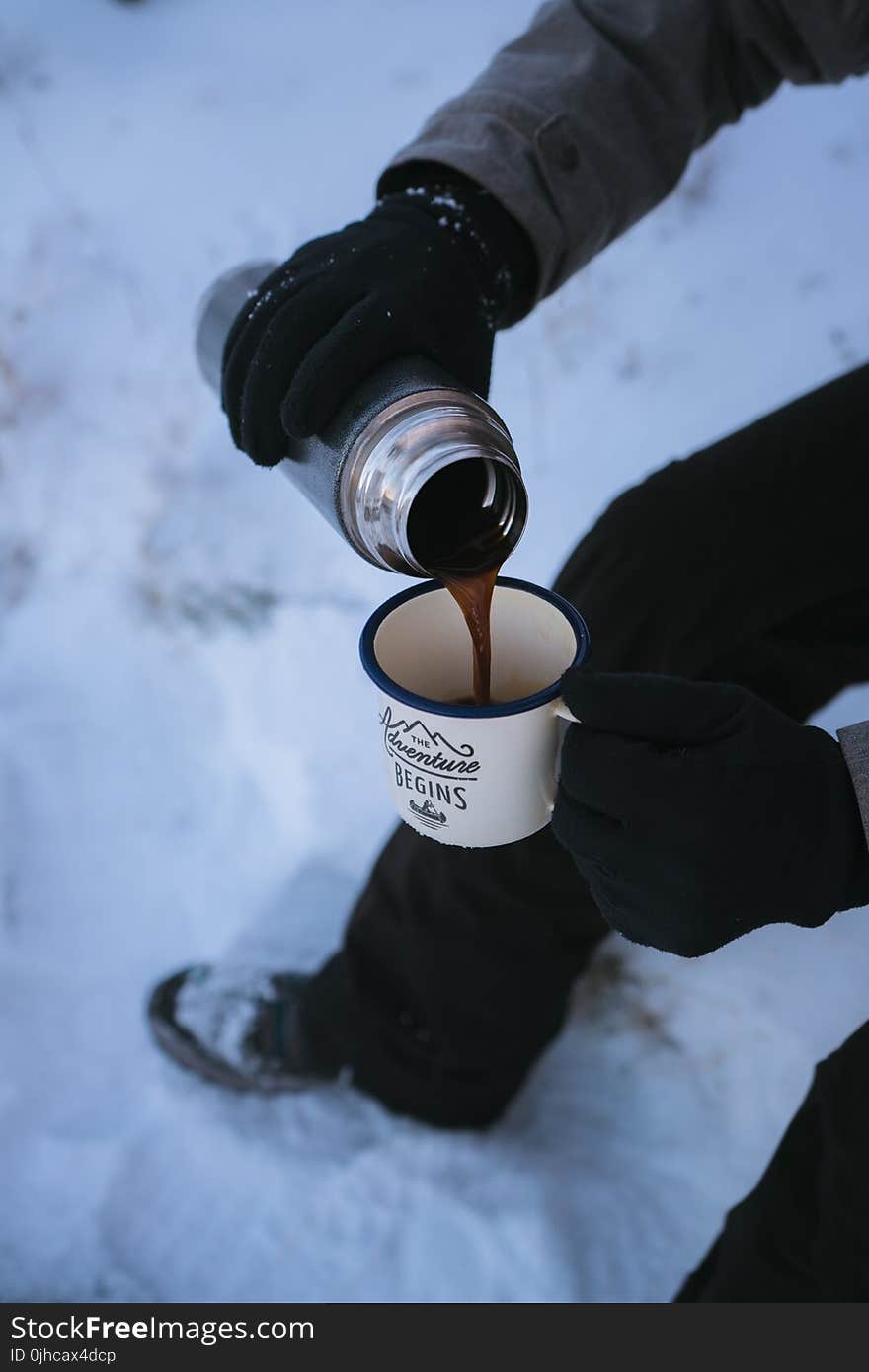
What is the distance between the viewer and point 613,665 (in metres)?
1.00

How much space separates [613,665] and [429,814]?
0.34 m

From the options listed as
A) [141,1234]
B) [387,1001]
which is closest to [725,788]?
[387,1001]

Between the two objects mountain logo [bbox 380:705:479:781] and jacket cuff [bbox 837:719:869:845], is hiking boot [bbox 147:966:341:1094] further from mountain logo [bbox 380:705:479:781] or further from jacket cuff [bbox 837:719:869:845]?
jacket cuff [bbox 837:719:869:845]

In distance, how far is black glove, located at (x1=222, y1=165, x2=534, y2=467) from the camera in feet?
2.57

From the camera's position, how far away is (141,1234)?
3.85 feet

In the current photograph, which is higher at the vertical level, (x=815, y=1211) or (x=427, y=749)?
(x=427, y=749)

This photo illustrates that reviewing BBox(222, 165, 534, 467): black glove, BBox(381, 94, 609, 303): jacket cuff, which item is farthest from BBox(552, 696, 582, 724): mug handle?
BBox(381, 94, 609, 303): jacket cuff

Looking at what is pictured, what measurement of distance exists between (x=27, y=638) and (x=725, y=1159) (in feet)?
4.48

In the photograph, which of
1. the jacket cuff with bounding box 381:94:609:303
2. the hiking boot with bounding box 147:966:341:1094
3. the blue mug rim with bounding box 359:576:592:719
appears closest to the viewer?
the blue mug rim with bounding box 359:576:592:719

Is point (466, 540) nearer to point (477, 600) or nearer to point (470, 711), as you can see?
point (477, 600)

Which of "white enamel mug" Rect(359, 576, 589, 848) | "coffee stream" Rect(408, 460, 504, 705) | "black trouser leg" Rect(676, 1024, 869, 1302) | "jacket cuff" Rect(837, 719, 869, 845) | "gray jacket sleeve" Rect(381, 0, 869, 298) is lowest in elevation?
"black trouser leg" Rect(676, 1024, 869, 1302)

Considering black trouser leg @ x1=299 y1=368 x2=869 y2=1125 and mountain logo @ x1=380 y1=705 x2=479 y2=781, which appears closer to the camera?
mountain logo @ x1=380 y1=705 x2=479 y2=781

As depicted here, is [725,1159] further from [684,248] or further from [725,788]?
[684,248]

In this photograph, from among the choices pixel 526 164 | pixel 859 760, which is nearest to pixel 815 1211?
pixel 859 760
